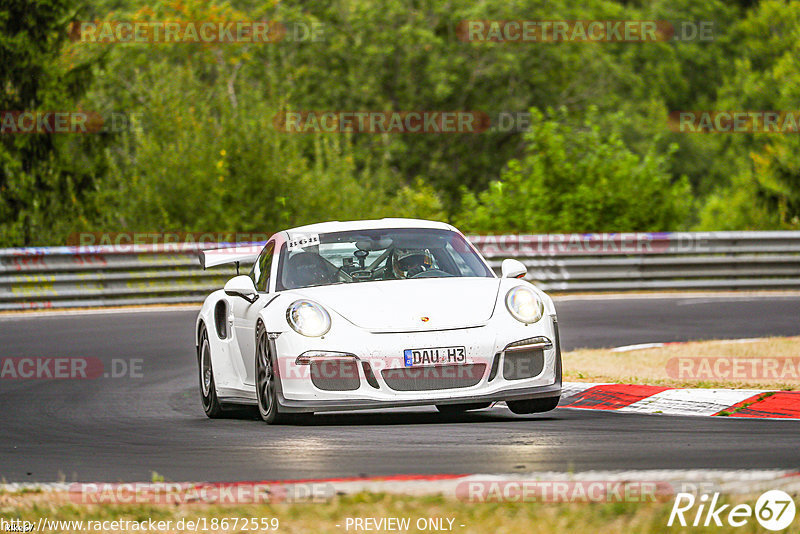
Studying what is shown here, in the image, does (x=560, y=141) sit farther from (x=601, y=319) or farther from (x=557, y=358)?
(x=557, y=358)

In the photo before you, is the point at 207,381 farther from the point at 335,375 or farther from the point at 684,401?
the point at 684,401

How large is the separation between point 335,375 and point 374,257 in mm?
1614

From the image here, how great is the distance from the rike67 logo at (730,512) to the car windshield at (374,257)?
4.47 meters

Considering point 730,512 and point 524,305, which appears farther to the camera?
point 524,305

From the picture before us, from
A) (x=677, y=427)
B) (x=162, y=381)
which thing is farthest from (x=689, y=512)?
(x=162, y=381)

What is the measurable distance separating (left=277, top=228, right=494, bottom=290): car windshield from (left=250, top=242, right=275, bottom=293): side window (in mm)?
166

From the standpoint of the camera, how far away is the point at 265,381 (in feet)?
30.5

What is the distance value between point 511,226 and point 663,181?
10.2 ft

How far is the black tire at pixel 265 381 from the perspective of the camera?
9.07 m

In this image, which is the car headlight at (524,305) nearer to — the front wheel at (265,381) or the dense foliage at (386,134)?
the front wheel at (265,381)

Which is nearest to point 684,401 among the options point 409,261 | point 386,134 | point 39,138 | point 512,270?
point 512,270

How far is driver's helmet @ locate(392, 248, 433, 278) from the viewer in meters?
9.98

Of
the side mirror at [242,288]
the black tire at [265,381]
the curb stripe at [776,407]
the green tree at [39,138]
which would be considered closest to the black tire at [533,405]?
the curb stripe at [776,407]

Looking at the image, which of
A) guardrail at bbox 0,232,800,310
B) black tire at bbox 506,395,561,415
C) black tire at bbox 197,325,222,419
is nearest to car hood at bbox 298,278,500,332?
black tire at bbox 506,395,561,415
